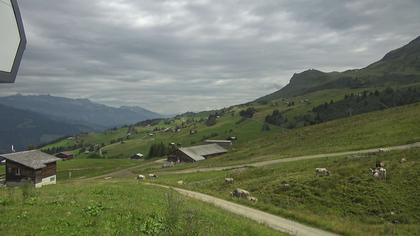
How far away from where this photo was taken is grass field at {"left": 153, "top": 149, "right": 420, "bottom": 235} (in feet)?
94.0

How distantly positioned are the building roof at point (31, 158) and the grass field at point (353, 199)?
5125 cm

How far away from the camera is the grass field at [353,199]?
28.7 m

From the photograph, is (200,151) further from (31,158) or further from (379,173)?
(379,173)

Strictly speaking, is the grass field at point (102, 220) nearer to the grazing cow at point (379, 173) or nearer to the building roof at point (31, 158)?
the grazing cow at point (379, 173)

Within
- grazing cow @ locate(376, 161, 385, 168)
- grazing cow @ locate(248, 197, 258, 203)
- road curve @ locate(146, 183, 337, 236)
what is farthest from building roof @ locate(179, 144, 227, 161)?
road curve @ locate(146, 183, 337, 236)

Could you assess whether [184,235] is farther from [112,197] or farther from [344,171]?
A: [344,171]

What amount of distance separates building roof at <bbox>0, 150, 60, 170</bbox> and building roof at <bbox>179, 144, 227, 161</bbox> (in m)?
68.3

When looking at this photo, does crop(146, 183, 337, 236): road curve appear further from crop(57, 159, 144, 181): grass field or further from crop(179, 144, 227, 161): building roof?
crop(179, 144, 227, 161): building roof

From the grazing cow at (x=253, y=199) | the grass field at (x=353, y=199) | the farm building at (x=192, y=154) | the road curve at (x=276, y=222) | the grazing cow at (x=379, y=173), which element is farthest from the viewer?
the farm building at (x=192, y=154)

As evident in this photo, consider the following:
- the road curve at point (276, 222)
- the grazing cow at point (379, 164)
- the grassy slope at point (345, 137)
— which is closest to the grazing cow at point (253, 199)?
the road curve at point (276, 222)

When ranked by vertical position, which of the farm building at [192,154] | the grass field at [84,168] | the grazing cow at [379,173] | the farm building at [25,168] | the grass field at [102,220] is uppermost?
the grass field at [102,220]

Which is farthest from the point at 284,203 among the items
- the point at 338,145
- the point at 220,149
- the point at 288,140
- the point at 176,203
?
the point at 220,149

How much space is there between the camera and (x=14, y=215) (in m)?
17.3

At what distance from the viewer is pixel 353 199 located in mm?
35656
